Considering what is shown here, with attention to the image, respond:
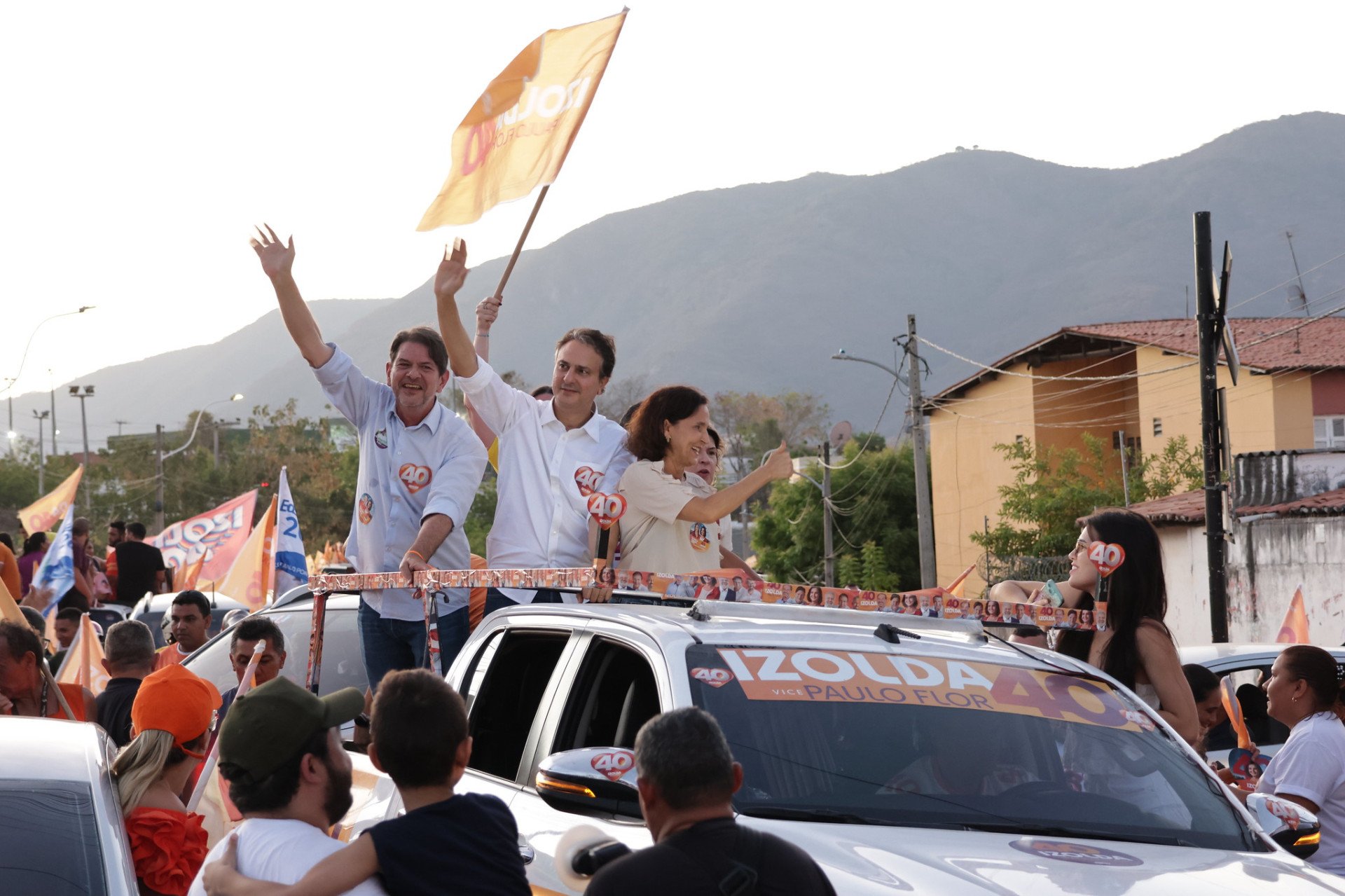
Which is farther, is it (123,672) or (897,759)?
(123,672)

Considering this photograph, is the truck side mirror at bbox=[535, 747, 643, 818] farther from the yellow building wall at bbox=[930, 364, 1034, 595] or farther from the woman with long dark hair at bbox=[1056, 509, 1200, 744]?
the yellow building wall at bbox=[930, 364, 1034, 595]

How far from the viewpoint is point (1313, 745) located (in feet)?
18.2

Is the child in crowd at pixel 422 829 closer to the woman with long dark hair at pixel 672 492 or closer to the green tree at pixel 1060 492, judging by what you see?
the woman with long dark hair at pixel 672 492

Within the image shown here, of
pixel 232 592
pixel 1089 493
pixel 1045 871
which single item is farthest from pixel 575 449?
pixel 1089 493

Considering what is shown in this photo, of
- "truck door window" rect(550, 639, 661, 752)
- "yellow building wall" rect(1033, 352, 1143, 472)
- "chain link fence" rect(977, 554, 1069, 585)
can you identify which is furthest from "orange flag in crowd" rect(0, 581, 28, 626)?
"yellow building wall" rect(1033, 352, 1143, 472)

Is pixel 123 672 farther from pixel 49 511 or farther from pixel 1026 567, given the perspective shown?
pixel 1026 567

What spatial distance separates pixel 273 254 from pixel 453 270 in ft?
2.70

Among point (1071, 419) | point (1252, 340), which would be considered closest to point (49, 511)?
point (1252, 340)

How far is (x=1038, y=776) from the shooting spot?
4.32m

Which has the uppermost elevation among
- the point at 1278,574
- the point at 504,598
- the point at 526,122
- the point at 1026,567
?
the point at 526,122

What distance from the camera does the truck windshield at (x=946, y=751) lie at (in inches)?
160

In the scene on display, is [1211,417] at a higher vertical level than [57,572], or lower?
higher

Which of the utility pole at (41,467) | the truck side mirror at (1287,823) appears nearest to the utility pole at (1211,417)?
the truck side mirror at (1287,823)

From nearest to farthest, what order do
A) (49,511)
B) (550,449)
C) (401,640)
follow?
(401,640) < (550,449) < (49,511)
